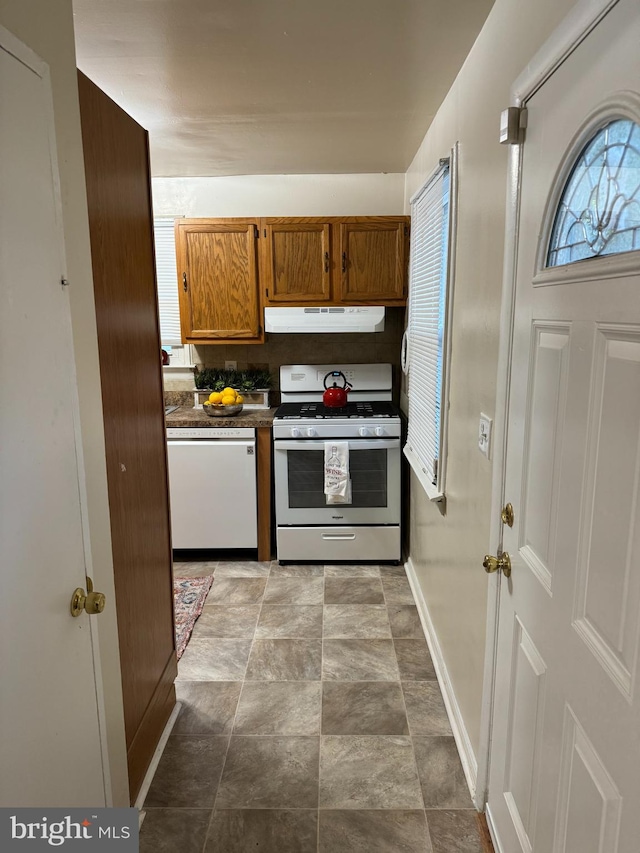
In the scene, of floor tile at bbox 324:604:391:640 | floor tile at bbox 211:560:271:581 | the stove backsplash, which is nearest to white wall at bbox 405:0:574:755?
floor tile at bbox 324:604:391:640

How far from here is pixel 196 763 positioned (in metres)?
1.97

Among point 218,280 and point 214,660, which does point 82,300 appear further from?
point 218,280

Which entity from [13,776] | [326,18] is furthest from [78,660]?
[326,18]

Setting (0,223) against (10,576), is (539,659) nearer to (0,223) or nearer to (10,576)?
(10,576)

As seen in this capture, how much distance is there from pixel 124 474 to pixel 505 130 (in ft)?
4.61

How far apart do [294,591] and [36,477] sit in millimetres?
2387

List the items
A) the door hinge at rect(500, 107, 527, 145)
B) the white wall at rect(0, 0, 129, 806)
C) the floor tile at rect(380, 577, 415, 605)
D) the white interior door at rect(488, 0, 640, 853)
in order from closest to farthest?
the white interior door at rect(488, 0, 640, 853) → the white wall at rect(0, 0, 129, 806) → the door hinge at rect(500, 107, 527, 145) → the floor tile at rect(380, 577, 415, 605)

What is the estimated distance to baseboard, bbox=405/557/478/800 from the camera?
1.83m

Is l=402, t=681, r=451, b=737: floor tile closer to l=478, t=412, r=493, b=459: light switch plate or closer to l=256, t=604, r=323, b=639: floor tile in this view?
l=256, t=604, r=323, b=639: floor tile

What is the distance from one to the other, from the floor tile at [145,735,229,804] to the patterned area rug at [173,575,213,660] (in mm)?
591

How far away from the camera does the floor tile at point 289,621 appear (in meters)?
2.79

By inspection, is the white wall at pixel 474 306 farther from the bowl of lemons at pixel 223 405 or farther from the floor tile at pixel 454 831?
the bowl of lemons at pixel 223 405

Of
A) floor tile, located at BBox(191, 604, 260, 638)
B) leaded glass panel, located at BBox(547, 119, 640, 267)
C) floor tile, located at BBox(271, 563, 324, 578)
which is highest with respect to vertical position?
leaded glass panel, located at BBox(547, 119, 640, 267)

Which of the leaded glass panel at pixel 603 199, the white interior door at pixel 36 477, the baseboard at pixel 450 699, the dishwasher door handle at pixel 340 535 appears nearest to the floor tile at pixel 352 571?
the dishwasher door handle at pixel 340 535
